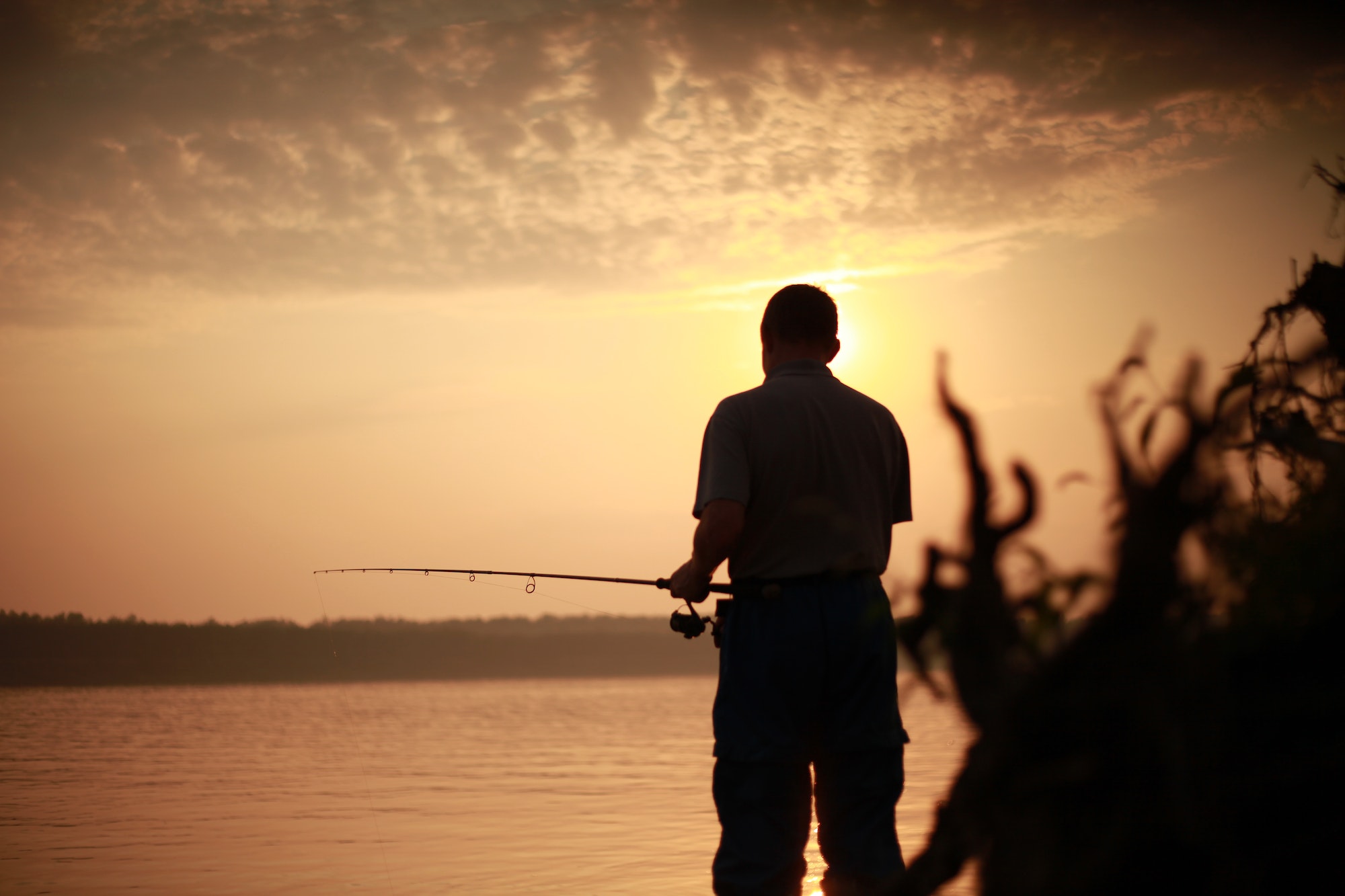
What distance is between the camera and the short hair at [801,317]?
11.0 feet

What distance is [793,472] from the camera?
3.13 m

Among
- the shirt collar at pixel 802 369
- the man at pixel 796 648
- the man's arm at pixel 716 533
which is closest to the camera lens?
the man at pixel 796 648

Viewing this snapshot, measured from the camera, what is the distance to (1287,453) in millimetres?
1460

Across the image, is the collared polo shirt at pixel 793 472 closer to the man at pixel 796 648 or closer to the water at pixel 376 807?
the man at pixel 796 648

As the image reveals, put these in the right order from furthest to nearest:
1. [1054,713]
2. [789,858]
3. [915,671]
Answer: [789,858]
[915,671]
[1054,713]

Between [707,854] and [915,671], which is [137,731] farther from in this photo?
[915,671]

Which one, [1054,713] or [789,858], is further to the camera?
[789,858]

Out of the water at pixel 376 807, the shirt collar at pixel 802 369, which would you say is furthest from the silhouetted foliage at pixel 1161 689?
the shirt collar at pixel 802 369

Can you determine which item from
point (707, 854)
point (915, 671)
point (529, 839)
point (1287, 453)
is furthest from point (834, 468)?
point (529, 839)

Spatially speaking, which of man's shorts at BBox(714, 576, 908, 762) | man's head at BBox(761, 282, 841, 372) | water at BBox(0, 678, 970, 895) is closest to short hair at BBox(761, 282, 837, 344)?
man's head at BBox(761, 282, 841, 372)

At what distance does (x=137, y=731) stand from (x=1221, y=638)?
29.4 m

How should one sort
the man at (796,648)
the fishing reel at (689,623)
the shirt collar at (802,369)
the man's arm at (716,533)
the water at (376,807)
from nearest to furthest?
the man at (796,648), the man's arm at (716,533), the shirt collar at (802,369), the fishing reel at (689,623), the water at (376,807)

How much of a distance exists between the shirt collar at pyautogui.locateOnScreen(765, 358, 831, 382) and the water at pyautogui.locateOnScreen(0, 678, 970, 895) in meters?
1.24

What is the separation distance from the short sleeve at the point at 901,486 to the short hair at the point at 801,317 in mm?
339
